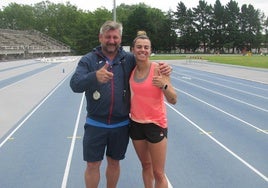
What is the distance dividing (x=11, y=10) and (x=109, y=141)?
98412mm

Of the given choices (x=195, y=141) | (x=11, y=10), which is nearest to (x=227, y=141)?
(x=195, y=141)

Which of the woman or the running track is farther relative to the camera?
the running track

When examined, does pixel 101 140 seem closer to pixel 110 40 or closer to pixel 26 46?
pixel 110 40

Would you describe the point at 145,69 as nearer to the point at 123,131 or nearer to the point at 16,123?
the point at 123,131

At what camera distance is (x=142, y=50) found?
3.52 meters

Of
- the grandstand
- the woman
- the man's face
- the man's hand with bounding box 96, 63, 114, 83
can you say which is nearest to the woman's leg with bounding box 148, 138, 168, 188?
the woman

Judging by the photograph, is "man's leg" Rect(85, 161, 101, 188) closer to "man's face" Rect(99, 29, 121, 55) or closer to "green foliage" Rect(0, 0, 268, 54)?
"man's face" Rect(99, 29, 121, 55)

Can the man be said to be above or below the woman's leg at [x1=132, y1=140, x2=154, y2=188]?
above

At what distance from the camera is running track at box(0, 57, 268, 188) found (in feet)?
17.5

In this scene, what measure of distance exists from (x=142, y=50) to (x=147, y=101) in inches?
18.2

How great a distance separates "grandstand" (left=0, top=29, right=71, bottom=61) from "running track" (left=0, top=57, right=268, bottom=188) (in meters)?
40.5

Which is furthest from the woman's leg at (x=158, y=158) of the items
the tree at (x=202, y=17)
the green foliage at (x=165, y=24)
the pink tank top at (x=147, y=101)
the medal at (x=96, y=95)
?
the tree at (x=202, y=17)

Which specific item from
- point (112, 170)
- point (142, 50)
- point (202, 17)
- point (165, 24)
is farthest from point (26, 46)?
point (142, 50)

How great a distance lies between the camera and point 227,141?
295 inches
